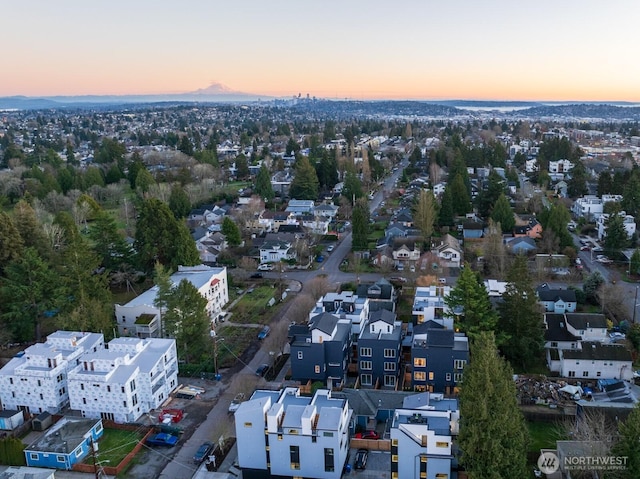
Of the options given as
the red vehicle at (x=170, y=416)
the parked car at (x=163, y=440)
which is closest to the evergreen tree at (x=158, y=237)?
the red vehicle at (x=170, y=416)

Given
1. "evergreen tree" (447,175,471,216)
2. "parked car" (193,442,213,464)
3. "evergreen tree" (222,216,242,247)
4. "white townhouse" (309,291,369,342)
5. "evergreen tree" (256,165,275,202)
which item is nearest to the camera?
"parked car" (193,442,213,464)

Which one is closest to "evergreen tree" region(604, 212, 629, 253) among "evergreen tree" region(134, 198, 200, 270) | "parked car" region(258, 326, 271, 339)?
"parked car" region(258, 326, 271, 339)

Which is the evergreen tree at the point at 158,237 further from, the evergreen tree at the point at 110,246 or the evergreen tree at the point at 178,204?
the evergreen tree at the point at 178,204

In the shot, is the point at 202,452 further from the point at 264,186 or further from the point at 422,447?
the point at 264,186

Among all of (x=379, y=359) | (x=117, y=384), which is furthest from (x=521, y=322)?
(x=117, y=384)

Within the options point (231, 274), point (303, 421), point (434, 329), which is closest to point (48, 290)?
point (231, 274)

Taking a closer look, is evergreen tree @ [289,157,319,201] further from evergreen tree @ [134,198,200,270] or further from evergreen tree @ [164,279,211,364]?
evergreen tree @ [164,279,211,364]

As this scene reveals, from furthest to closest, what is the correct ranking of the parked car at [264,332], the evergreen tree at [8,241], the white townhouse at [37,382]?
1. the evergreen tree at [8,241]
2. the parked car at [264,332]
3. the white townhouse at [37,382]
